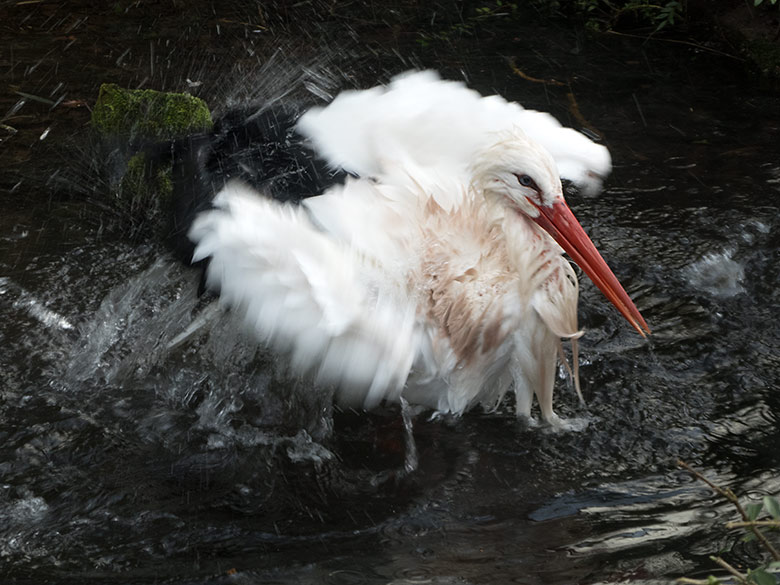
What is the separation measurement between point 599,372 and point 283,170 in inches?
50.8

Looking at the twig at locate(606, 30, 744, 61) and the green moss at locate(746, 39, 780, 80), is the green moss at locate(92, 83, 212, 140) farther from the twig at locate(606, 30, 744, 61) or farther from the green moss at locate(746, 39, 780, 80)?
the green moss at locate(746, 39, 780, 80)

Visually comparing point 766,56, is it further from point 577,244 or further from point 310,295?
point 310,295

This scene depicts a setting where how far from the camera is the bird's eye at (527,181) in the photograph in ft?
8.82

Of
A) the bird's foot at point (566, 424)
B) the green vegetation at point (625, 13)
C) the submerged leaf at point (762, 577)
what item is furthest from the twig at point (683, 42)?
the submerged leaf at point (762, 577)

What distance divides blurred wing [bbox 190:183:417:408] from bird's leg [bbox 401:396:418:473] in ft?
1.19

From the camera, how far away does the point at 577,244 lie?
8.93ft

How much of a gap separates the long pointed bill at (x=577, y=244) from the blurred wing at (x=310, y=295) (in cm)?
53

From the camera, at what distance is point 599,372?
312cm

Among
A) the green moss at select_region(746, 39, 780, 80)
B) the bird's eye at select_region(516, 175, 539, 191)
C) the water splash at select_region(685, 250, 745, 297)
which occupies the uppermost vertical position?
the bird's eye at select_region(516, 175, 539, 191)

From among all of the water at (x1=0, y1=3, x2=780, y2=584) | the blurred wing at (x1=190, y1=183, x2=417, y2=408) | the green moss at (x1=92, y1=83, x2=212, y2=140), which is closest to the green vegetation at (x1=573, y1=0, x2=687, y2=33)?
the water at (x1=0, y1=3, x2=780, y2=584)

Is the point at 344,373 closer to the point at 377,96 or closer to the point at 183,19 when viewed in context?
the point at 377,96

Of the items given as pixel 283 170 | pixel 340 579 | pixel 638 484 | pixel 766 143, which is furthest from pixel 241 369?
pixel 766 143

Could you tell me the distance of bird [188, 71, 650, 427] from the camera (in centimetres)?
246

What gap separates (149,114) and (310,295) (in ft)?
6.25
